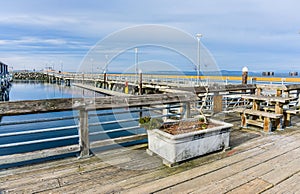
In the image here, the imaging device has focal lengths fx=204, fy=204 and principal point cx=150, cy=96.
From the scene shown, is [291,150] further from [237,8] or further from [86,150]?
[237,8]

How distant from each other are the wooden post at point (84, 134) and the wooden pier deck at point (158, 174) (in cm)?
12

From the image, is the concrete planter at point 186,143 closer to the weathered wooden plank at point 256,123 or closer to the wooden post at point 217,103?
the weathered wooden plank at point 256,123

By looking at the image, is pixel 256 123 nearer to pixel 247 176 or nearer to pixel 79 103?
pixel 247 176

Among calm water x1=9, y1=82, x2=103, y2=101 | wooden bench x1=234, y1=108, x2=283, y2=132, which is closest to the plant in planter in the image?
wooden bench x1=234, y1=108, x2=283, y2=132

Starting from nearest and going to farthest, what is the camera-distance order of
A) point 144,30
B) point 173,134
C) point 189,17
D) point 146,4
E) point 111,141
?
1. point 173,134
2. point 111,141
3. point 144,30
4. point 146,4
5. point 189,17

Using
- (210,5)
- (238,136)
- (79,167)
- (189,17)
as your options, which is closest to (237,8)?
(210,5)

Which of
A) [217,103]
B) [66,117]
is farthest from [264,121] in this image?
[66,117]

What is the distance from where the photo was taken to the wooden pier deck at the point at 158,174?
188cm

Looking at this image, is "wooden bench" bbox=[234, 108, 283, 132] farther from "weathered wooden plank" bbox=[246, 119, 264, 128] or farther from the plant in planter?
the plant in planter

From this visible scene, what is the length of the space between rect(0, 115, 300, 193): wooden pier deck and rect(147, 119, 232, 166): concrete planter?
92 mm

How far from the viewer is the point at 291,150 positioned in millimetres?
2916

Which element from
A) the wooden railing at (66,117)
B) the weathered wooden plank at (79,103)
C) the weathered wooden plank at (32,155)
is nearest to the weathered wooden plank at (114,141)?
the wooden railing at (66,117)

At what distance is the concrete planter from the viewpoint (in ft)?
7.60

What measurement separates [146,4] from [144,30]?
2.65 meters
